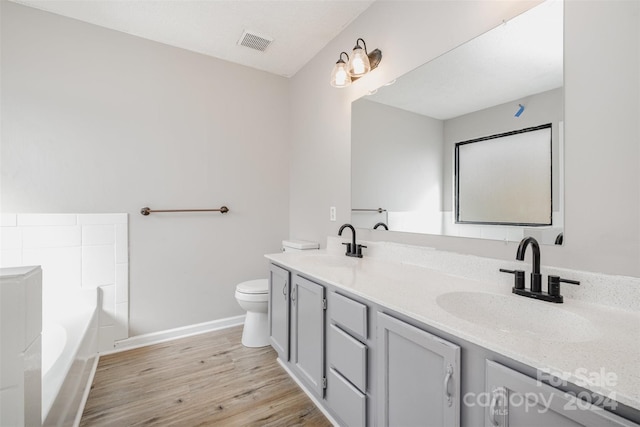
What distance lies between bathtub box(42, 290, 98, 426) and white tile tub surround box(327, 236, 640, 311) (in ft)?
5.51

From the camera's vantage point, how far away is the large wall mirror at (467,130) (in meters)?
1.13

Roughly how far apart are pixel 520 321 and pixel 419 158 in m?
0.97

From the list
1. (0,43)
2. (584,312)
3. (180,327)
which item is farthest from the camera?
(180,327)

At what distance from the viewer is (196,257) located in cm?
255

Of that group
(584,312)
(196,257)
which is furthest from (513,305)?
(196,257)

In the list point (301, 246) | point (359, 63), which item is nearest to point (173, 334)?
point (301, 246)

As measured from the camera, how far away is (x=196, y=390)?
5.82 feet

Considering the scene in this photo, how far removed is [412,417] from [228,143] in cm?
248

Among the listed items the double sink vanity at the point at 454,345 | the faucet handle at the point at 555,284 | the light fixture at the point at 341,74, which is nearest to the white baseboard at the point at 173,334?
the double sink vanity at the point at 454,345

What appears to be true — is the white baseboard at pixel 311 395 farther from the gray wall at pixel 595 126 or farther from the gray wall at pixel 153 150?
the gray wall at pixel 595 126

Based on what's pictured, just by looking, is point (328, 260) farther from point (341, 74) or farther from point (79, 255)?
point (79, 255)

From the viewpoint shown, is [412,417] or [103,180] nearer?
[412,417]

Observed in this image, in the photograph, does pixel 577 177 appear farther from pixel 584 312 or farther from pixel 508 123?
pixel 584 312

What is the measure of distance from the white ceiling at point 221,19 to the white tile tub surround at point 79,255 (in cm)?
145
